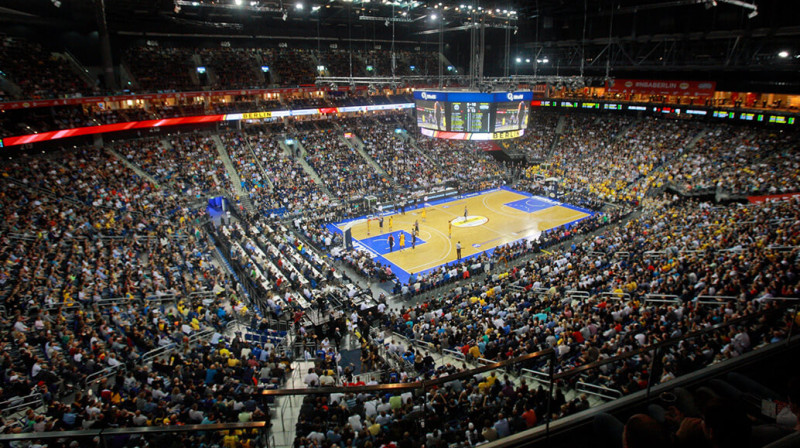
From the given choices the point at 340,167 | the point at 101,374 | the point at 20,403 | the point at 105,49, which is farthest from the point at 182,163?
the point at 20,403

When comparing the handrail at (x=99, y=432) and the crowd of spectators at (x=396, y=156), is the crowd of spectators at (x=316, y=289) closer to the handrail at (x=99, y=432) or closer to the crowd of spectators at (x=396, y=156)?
the handrail at (x=99, y=432)

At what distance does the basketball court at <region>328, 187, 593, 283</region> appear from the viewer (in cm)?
2711

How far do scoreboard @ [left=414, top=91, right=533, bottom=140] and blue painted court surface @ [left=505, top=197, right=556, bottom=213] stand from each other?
9.90 meters

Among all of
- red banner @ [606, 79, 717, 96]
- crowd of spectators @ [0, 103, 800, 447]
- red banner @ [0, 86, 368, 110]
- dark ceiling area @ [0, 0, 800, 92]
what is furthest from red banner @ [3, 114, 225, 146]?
red banner @ [606, 79, 717, 96]

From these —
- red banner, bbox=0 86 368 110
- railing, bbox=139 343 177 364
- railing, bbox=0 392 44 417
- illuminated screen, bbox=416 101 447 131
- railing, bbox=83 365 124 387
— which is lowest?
railing, bbox=139 343 177 364

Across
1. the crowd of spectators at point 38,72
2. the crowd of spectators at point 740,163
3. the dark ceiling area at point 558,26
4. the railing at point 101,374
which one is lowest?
the railing at point 101,374

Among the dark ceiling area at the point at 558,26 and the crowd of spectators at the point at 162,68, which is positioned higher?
the dark ceiling area at the point at 558,26

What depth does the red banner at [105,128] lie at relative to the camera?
2605cm

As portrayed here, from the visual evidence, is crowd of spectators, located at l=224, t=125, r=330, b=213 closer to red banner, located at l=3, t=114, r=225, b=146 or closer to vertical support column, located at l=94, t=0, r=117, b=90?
red banner, located at l=3, t=114, r=225, b=146

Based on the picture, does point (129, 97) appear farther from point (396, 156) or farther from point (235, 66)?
point (396, 156)

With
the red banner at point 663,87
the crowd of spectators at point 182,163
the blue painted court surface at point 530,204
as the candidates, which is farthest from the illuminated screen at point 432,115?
the red banner at point 663,87

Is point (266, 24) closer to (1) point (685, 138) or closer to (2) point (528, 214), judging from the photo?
(2) point (528, 214)

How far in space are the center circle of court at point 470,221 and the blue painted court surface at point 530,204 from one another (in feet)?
13.8

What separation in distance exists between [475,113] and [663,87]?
25.8 m
